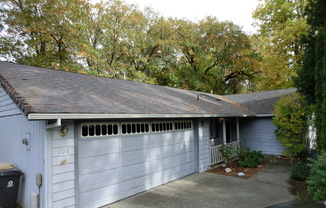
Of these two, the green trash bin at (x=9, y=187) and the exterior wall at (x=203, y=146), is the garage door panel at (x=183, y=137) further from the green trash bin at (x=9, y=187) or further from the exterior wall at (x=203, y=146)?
the green trash bin at (x=9, y=187)

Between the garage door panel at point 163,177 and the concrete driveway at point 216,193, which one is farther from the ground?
the garage door panel at point 163,177

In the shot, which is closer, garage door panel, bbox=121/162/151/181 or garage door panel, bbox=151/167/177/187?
garage door panel, bbox=121/162/151/181

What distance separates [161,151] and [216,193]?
2151 mm

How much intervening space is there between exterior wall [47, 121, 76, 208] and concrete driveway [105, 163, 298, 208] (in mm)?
1279

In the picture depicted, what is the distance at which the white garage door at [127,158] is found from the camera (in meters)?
5.39

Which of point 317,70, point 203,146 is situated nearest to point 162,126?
point 203,146

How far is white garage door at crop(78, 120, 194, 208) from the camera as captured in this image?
5.39 metres

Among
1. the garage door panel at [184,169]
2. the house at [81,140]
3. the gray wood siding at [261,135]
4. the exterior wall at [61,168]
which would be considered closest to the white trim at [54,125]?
the house at [81,140]

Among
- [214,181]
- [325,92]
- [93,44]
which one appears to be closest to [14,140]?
[214,181]

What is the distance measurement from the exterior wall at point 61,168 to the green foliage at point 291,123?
9.07 metres

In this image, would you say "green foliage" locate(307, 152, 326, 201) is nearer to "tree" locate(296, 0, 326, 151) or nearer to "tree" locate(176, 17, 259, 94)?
"tree" locate(296, 0, 326, 151)

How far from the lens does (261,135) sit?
1287cm

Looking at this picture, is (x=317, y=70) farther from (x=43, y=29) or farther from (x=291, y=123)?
(x=43, y=29)

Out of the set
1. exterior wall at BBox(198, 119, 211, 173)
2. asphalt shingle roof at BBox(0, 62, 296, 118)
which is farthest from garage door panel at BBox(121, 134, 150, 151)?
exterior wall at BBox(198, 119, 211, 173)
